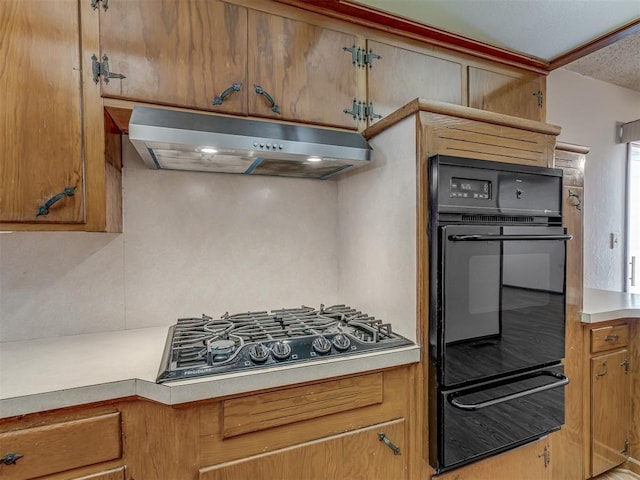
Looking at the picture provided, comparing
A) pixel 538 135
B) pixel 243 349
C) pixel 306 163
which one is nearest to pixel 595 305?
pixel 538 135

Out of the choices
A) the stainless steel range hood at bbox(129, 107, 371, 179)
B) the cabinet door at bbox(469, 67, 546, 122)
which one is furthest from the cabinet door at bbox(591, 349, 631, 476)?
the stainless steel range hood at bbox(129, 107, 371, 179)

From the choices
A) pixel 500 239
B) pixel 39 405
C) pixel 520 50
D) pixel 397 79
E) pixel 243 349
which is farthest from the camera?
pixel 520 50

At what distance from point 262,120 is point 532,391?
152 cm

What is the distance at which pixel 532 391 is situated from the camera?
139 centimetres

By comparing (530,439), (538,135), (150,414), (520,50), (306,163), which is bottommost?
(530,439)

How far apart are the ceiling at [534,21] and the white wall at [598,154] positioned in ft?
2.57

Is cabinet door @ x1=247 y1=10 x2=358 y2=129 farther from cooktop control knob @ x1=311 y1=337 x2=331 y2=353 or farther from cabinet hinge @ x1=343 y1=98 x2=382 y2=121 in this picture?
cooktop control knob @ x1=311 y1=337 x2=331 y2=353

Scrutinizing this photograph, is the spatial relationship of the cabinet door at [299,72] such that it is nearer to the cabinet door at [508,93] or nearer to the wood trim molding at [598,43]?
the cabinet door at [508,93]

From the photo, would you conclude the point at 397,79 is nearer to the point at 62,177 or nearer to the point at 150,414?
the point at 62,177

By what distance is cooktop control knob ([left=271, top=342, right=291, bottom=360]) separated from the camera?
1096 millimetres

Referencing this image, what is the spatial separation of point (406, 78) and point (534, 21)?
665 millimetres

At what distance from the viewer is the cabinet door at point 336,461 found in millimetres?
1042

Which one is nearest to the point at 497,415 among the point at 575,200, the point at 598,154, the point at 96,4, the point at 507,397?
the point at 507,397

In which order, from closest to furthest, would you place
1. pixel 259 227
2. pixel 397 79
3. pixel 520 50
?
pixel 397 79
pixel 259 227
pixel 520 50
